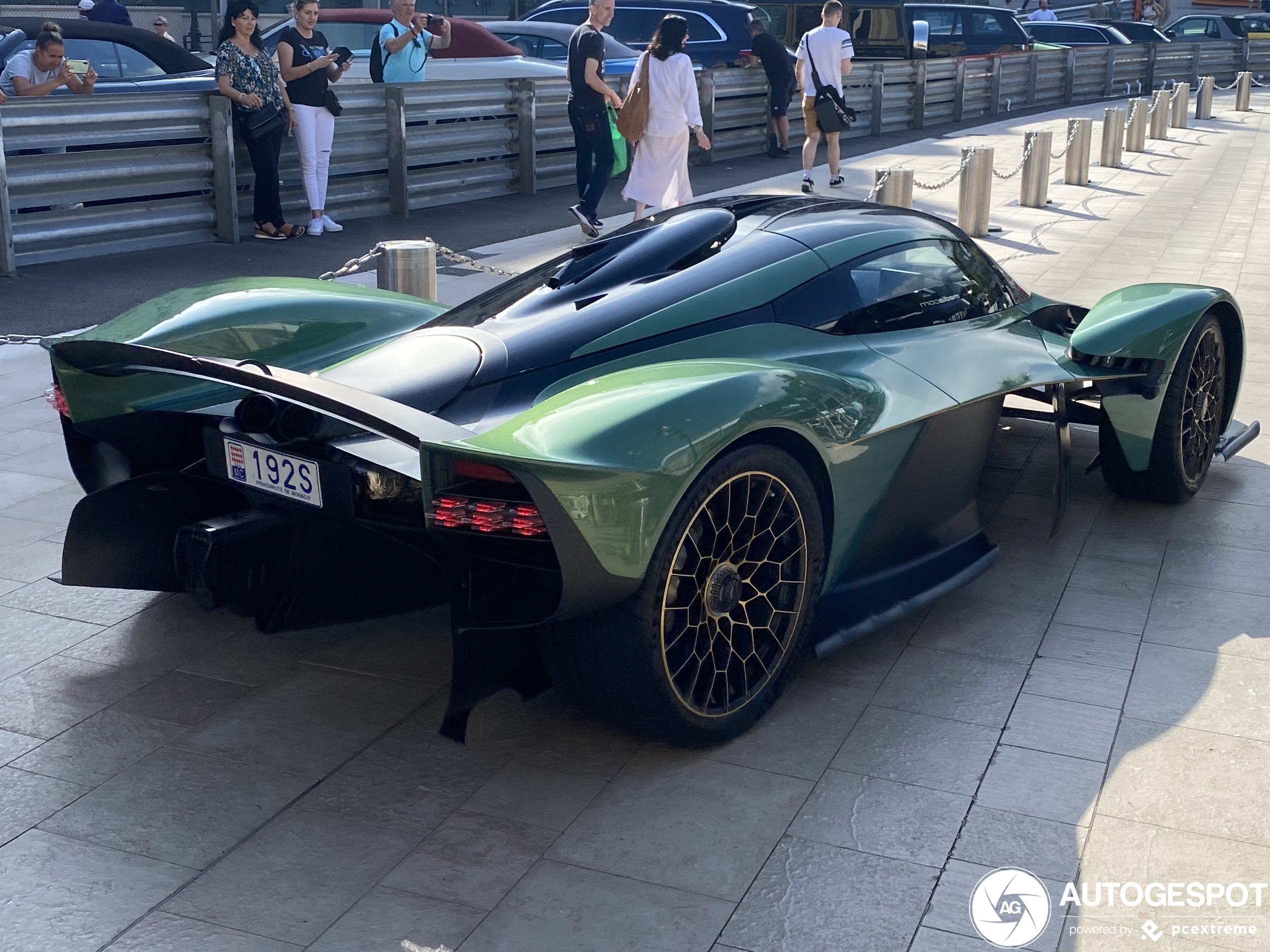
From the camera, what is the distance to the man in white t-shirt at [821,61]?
43.5ft

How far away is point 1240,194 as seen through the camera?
1566 cm

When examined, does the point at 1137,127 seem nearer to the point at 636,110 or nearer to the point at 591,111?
the point at 591,111

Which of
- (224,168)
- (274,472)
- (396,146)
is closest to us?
(274,472)

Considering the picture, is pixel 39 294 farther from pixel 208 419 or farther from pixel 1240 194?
pixel 1240 194

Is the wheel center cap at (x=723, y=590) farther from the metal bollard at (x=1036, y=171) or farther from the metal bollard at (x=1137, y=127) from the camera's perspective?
the metal bollard at (x=1137, y=127)

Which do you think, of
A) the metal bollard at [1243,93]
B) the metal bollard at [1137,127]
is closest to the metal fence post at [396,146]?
the metal bollard at [1137,127]

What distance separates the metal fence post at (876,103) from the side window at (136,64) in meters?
11.6

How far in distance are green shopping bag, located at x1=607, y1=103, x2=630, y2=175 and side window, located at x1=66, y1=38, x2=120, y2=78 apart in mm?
4498

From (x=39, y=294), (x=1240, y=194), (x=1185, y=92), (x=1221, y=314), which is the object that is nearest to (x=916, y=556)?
(x=1221, y=314)

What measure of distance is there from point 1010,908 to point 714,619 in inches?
39.4

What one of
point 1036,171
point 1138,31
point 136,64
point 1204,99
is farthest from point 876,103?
point 1138,31

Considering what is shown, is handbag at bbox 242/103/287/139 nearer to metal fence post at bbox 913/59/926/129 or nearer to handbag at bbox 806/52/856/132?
handbag at bbox 806/52/856/132

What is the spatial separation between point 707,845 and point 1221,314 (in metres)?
3.50

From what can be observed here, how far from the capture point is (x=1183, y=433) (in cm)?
534
